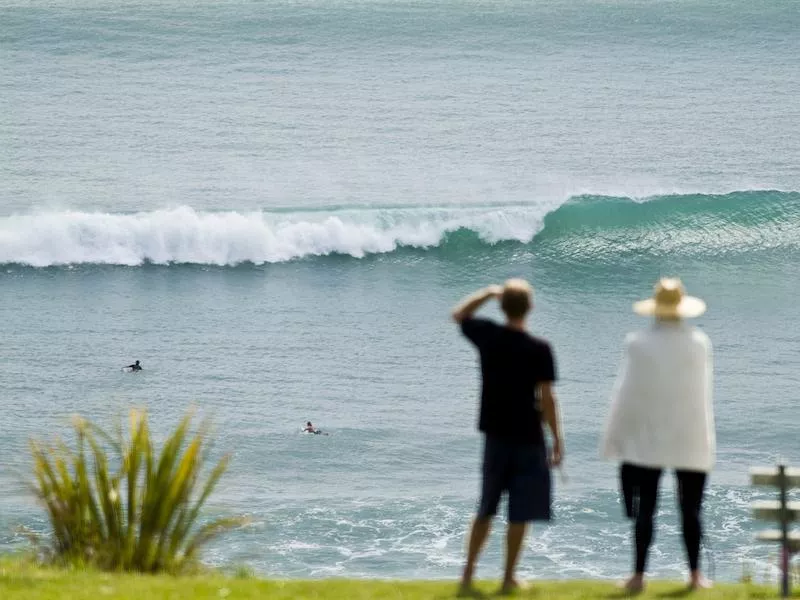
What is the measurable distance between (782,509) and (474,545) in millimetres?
1270

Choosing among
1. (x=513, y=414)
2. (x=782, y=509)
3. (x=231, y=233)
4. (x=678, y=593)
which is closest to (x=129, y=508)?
(x=513, y=414)

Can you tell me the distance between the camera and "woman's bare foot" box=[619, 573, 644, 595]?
7387 mm

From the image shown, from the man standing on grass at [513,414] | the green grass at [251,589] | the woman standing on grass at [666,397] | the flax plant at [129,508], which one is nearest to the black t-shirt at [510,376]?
the man standing on grass at [513,414]

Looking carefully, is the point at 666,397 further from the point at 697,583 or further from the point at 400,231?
the point at 400,231

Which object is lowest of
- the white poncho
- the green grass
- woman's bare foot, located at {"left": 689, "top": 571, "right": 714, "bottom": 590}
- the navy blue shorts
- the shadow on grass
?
the green grass

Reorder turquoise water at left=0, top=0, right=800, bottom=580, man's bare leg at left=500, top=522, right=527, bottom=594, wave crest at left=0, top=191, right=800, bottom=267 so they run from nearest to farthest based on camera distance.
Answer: man's bare leg at left=500, top=522, right=527, bottom=594, turquoise water at left=0, top=0, right=800, bottom=580, wave crest at left=0, top=191, right=800, bottom=267

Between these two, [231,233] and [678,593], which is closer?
[678,593]

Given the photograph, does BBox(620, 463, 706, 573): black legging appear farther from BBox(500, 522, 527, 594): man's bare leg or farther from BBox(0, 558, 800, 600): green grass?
BBox(500, 522, 527, 594): man's bare leg

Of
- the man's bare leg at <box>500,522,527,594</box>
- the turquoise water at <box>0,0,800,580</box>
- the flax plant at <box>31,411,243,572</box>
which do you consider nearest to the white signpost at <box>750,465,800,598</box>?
the man's bare leg at <box>500,522,527,594</box>

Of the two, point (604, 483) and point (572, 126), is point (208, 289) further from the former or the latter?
point (572, 126)

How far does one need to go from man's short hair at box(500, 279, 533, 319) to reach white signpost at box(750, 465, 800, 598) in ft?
3.83

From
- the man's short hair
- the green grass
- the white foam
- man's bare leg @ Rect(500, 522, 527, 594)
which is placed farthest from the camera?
the white foam

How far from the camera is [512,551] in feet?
24.2

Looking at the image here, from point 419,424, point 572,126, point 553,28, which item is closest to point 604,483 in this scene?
point 419,424
